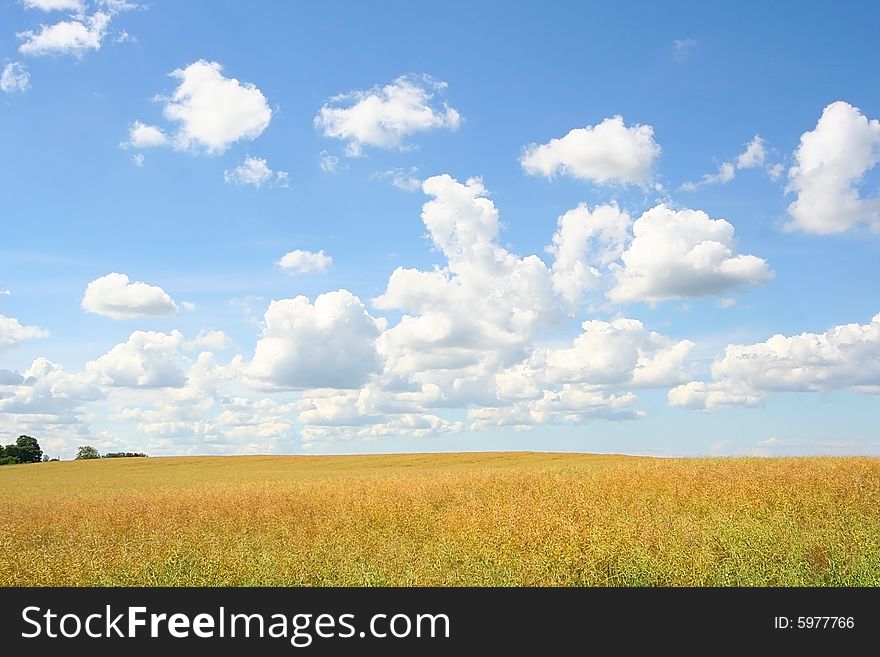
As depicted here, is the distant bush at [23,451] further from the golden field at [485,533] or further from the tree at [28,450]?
the golden field at [485,533]

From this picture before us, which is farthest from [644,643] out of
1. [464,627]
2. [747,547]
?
[747,547]

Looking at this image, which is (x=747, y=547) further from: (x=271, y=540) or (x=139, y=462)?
(x=139, y=462)

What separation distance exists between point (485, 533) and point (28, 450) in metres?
110

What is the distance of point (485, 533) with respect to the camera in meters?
13.2

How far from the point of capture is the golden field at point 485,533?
1082 centimetres

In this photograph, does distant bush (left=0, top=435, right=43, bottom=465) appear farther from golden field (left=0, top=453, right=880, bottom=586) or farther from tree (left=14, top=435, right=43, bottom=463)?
golden field (left=0, top=453, right=880, bottom=586)

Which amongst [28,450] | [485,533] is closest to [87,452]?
[28,450]

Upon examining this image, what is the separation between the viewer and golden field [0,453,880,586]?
10.8 m

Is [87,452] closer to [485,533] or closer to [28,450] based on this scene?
[28,450]

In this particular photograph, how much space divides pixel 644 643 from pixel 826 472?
12.0 meters

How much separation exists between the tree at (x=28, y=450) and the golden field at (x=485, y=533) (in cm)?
9521

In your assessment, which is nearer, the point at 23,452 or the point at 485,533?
the point at 485,533

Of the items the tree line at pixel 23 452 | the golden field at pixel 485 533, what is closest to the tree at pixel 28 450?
the tree line at pixel 23 452

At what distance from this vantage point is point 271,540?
45.8ft
